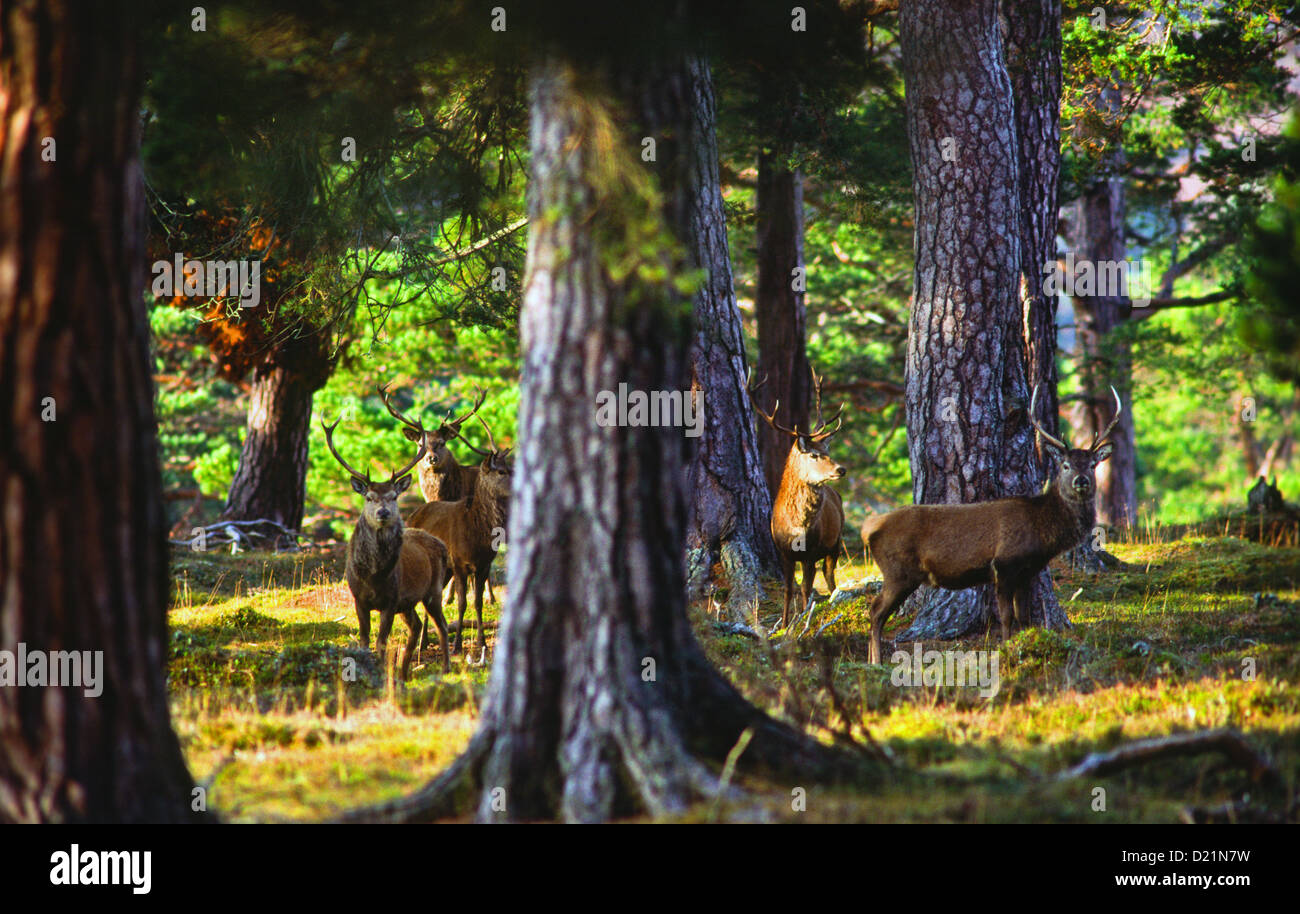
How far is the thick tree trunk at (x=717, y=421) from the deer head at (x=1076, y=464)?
3581 mm

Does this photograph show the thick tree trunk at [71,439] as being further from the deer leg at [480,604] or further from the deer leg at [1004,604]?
the deer leg at [1004,604]

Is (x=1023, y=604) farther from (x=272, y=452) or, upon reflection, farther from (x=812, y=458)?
(x=272, y=452)

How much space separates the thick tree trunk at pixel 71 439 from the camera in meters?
5.02

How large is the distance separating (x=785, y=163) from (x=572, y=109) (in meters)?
9.32

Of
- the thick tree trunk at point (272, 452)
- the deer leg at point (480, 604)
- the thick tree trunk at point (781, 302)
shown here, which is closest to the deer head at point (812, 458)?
the deer leg at point (480, 604)

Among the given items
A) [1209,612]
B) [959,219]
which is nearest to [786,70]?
[959,219]

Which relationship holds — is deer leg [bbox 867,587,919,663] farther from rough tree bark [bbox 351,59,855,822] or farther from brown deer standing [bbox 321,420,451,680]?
rough tree bark [bbox 351,59,855,822]

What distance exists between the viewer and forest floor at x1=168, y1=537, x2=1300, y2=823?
540 centimetres

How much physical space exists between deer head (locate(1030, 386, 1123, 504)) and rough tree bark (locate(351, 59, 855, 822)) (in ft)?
16.9

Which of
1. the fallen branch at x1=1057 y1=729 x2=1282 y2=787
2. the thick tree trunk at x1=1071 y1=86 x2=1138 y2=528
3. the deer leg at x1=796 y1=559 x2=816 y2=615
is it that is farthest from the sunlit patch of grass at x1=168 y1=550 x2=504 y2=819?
the thick tree trunk at x1=1071 y1=86 x2=1138 y2=528

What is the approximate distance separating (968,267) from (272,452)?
1183 cm

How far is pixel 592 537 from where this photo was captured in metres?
5.36
